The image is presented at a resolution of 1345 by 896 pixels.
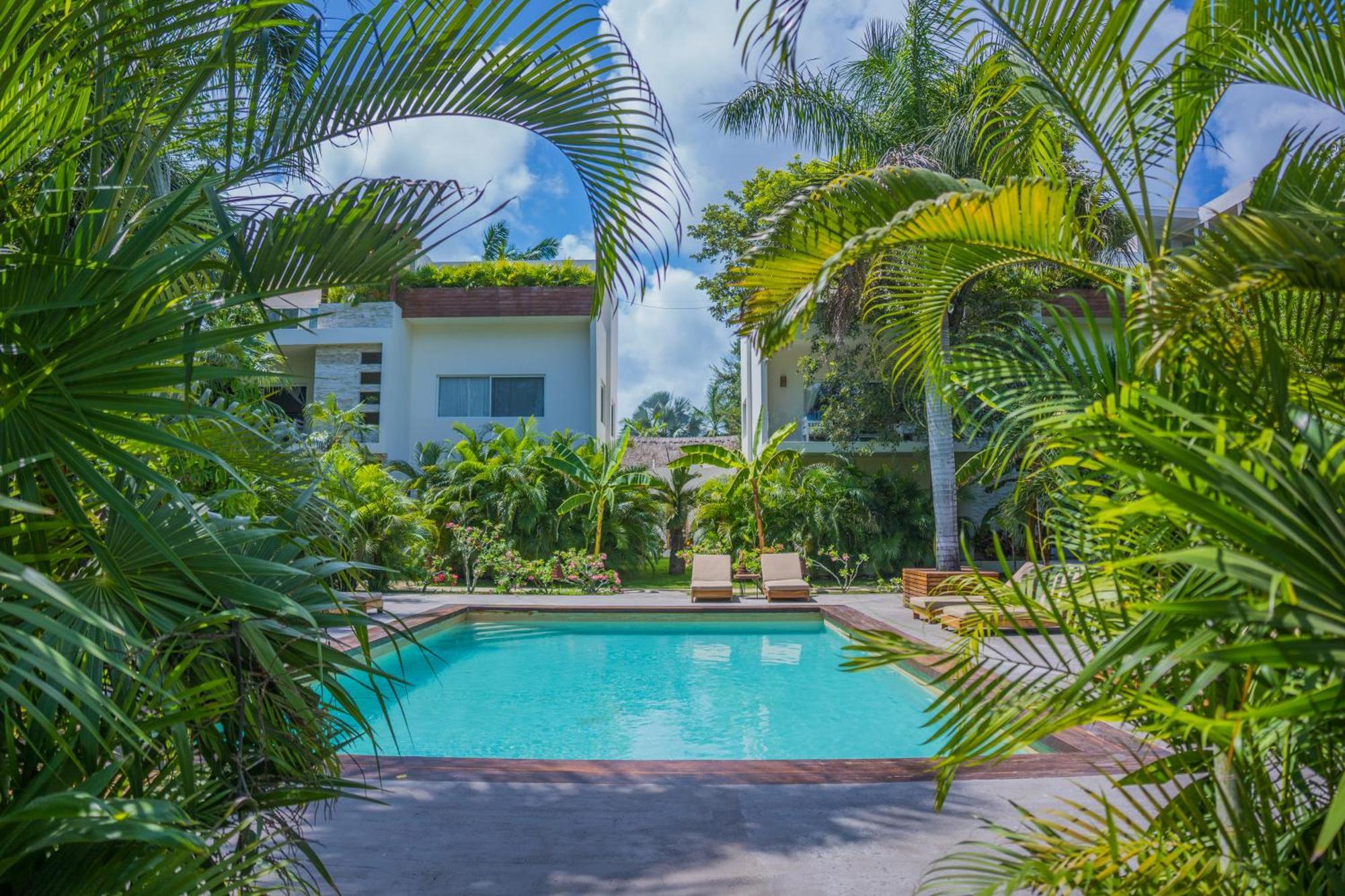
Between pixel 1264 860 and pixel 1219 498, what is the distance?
2.61 ft

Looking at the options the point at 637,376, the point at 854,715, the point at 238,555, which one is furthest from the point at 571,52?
the point at 637,376

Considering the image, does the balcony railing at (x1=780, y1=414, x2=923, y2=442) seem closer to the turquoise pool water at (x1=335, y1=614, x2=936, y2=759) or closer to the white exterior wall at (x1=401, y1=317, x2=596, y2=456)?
the white exterior wall at (x1=401, y1=317, x2=596, y2=456)

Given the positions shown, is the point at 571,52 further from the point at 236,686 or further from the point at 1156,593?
the point at 1156,593

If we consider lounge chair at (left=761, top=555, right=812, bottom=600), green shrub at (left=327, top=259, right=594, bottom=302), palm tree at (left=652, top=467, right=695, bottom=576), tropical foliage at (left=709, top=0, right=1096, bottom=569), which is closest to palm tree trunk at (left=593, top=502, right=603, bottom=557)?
palm tree at (left=652, top=467, right=695, bottom=576)

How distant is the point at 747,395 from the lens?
76.5 ft

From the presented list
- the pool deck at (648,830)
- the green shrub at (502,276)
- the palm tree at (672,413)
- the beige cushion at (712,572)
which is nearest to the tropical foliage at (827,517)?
the beige cushion at (712,572)

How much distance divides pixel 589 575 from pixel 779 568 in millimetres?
3981

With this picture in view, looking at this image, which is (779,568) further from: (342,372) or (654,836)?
(654,836)

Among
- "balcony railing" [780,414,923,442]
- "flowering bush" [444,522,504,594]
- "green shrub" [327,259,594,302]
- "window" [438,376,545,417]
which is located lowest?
"flowering bush" [444,522,504,594]

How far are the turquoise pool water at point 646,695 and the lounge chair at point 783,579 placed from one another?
81 centimetres

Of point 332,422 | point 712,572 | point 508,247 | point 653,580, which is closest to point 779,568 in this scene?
point 712,572

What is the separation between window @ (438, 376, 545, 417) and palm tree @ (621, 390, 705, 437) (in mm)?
31640

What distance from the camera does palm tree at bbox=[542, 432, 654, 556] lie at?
59.0 ft

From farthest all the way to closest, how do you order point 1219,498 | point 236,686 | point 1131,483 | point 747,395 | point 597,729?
point 747,395
point 597,729
point 236,686
point 1131,483
point 1219,498
